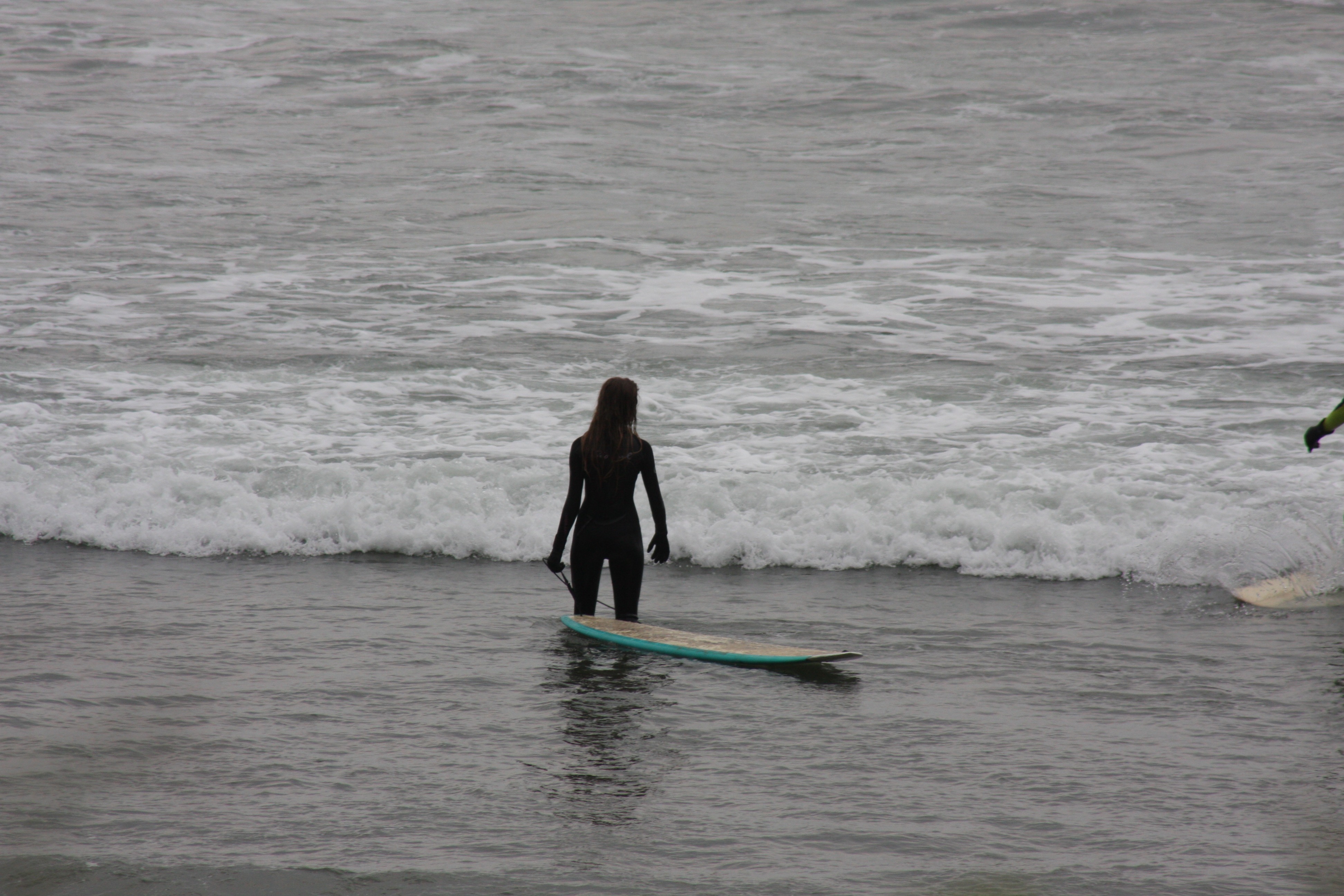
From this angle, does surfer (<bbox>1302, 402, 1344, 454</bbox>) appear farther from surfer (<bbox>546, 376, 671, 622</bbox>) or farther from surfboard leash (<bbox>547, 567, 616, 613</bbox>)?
surfboard leash (<bbox>547, 567, 616, 613</bbox>)

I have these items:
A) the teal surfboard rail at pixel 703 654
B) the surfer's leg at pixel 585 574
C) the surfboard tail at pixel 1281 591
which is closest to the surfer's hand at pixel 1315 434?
the surfboard tail at pixel 1281 591

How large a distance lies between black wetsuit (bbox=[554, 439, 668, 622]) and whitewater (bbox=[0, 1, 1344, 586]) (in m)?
1.92

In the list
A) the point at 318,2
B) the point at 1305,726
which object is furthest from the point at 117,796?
the point at 318,2

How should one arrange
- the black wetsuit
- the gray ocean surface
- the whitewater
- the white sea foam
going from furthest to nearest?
the whitewater, the white sea foam, the black wetsuit, the gray ocean surface

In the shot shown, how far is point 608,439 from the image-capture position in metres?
7.00

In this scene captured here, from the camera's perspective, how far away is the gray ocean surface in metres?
4.59

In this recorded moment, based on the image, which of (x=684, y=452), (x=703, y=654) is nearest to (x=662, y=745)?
(x=703, y=654)

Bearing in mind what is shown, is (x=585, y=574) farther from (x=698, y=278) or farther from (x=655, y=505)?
(x=698, y=278)

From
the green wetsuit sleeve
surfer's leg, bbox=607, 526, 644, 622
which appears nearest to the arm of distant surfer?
surfer's leg, bbox=607, 526, 644, 622

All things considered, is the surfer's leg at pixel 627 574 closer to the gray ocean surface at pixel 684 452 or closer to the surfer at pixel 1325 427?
the gray ocean surface at pixel 684 452

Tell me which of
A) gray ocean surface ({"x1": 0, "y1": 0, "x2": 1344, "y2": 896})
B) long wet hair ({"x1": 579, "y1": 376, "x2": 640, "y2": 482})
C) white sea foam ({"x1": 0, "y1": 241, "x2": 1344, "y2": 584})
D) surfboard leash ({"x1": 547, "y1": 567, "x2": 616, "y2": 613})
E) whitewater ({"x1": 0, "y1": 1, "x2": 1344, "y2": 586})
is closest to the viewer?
gray ocean surface ({"x1": 0, "y1": 0, "x2": 1344, "y2": 896})

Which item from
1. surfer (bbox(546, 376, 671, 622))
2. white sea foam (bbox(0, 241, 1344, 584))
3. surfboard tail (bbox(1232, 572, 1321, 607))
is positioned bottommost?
surfboard tail (bbox(1232, 572, 1321, 607))

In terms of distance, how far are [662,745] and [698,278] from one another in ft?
41.2

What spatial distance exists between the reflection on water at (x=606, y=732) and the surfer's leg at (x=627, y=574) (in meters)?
0.39
